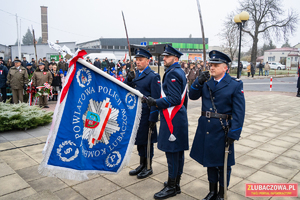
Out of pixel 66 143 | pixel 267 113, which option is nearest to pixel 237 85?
pixel 66 143

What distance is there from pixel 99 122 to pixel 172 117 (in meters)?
1.00

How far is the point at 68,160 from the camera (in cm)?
308

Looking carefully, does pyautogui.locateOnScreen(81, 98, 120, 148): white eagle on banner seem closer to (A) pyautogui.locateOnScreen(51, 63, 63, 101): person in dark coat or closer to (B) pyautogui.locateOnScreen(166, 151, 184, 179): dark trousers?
(B) pyautogui.locateOnScreen(166, 151, 184, 179): dark trousers

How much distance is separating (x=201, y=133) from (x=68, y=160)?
1.73m

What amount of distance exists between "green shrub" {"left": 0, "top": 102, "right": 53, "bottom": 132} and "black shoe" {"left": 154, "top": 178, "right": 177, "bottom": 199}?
4915 millimetres

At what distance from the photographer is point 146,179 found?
409cm

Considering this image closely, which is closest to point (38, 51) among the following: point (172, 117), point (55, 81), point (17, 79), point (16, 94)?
point (55, 81)

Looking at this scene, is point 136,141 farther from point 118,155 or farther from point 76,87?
point 76,87

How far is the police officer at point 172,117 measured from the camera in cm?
338

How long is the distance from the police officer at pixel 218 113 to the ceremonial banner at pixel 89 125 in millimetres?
1034

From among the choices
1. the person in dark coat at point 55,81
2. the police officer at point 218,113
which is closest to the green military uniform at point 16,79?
the person in dark coat at point 55,81

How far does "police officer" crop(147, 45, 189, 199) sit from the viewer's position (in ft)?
11.1

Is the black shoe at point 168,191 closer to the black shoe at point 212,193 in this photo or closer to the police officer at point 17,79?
the black shoe at point 212,193

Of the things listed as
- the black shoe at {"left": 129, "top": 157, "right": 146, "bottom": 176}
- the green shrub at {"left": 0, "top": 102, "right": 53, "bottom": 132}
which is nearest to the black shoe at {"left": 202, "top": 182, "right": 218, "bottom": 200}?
the black shoe at {"left": 129, "top": 157, "right": 146, "bottom": 176}
